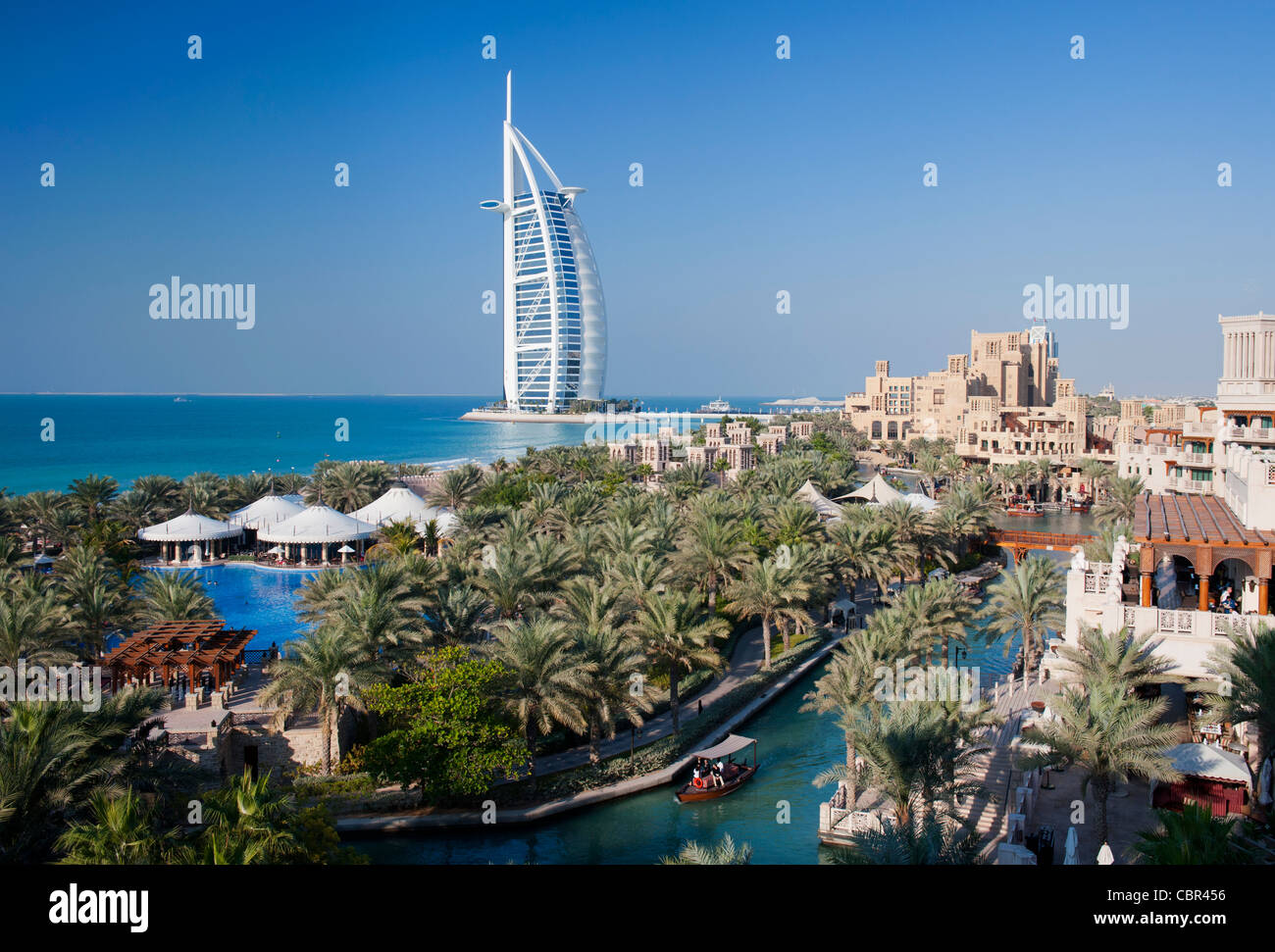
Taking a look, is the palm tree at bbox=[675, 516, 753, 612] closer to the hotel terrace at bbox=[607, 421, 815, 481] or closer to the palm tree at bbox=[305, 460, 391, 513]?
the palm tree at bbox=[305, 460, 391, 513]

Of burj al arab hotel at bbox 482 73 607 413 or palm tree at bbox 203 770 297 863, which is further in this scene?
burj al arab hotel at bbox 482 73 607 413

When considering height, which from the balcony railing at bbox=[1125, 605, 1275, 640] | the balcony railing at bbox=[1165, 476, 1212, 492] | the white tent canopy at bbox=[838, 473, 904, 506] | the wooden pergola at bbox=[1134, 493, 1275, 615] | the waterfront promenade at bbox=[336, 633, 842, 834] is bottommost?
the waterfront promenade at bbox=[336, 633, 842, 834]

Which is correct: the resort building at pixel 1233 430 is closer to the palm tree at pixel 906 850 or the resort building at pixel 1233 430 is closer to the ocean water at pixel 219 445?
the palm tree at pixel 906 850

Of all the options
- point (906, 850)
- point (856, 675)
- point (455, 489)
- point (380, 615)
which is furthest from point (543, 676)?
point (455, 489)

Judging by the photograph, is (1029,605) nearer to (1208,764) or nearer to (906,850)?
(1208,764)

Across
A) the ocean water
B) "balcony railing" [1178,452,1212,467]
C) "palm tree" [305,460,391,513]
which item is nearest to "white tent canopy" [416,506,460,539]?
"palm tree" [305,460,391,513]
